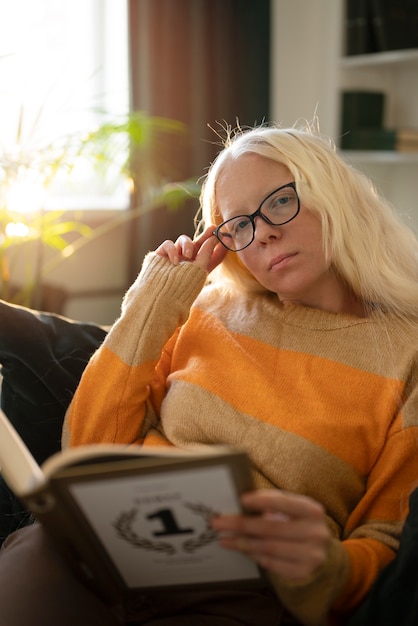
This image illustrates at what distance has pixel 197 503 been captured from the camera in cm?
81

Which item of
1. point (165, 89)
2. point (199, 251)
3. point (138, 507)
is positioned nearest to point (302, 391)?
point (199, 251)

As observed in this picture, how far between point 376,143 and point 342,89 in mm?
349

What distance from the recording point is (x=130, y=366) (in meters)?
1.30

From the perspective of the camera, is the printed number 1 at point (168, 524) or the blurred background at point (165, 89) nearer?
the printed number 1 at point (168, 524)

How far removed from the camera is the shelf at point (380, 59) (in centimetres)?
330

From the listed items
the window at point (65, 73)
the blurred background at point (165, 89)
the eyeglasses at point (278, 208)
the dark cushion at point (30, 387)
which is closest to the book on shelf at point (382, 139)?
the blurred background at point (165, 89)

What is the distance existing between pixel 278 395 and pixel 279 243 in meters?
0.26

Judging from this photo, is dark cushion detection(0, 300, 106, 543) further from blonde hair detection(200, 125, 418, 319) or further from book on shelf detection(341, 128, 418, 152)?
book on shelf detection(341, 128, 418, 152)

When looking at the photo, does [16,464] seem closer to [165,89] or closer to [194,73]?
[165,89]

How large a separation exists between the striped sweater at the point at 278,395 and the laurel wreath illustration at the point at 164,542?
0.17 meters

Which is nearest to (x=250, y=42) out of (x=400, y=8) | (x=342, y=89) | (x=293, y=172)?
(x=342, y=89)

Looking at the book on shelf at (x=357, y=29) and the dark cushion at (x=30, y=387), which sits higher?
the book on shelf at (x=357, y=29)

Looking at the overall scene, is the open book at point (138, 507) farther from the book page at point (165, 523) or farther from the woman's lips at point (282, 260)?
the woman's lips at point (282, 260)

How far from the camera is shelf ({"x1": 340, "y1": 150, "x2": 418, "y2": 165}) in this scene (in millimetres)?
3342
